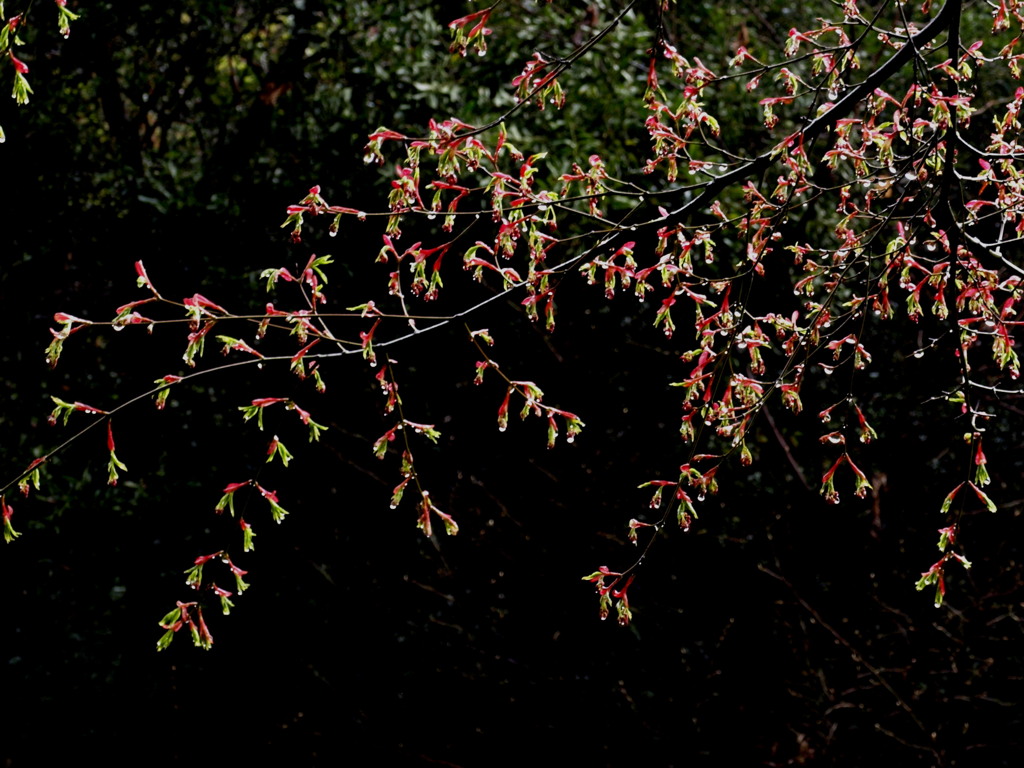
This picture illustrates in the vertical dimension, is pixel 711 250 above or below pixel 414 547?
above

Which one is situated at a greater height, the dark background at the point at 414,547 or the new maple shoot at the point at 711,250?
the new maple shoot at the point at 711,250

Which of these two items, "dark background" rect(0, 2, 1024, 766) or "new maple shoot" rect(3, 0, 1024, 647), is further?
"dark background" rect(0, 2, 1024, 766)

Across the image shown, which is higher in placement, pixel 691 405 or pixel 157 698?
pixel 691 405

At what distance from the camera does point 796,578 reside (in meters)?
4.61

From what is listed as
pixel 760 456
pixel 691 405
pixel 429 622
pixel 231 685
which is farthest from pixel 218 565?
pixel 691 405

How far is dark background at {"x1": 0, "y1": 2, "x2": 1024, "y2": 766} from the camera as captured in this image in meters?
4.40

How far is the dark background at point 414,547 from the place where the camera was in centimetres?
440

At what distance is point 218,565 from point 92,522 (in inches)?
23.2

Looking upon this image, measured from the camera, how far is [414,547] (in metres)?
4.63

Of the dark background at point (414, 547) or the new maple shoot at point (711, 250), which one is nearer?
the new maple shoot at point (711, 250)

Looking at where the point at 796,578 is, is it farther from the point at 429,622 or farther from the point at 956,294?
the point at 956,294

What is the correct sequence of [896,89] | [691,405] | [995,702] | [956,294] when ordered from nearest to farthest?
[691,405] → [956,294] → [995,702] → [896,89]

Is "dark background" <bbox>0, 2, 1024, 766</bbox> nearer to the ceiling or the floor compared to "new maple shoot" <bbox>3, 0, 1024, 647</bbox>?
nearer to the floor

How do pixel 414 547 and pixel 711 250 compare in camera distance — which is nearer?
pixel 711 250
